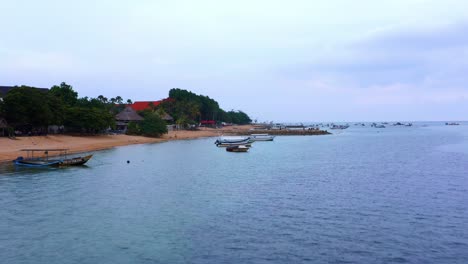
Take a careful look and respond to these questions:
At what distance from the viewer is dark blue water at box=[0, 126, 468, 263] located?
18564mm

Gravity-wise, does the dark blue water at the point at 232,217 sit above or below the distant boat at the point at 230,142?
below

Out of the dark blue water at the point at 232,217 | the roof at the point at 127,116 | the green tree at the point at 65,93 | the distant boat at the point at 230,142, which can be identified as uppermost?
the green tree at the point at 65,93

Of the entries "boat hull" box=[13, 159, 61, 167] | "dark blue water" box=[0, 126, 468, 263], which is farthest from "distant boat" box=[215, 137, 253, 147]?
"dark blue water" box=[0, 126, 468, 263]

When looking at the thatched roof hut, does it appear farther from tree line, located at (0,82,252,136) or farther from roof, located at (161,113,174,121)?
tree line, located at (0,82,252,136)

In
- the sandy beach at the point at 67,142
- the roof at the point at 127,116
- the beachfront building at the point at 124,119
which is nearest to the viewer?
the sandy beach at the point at 67,142

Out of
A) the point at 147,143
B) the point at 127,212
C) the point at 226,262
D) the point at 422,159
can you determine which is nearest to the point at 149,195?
the point at 127,212

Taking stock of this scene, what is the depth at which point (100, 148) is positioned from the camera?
74438mm

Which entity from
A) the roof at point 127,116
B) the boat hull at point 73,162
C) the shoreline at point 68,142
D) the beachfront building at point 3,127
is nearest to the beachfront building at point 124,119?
the roof at point 127,116

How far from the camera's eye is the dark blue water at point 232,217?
18564 millimetres

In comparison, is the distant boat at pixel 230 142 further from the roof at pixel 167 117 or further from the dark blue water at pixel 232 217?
the dark blue water at pixel 232 217

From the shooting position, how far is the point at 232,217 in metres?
24.8

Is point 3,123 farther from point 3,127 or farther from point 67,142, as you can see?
point 67,142

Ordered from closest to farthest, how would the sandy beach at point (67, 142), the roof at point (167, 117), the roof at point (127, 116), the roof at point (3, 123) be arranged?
the sandy beach at point (67, 142) < the roof at point (3, 123) < the roof at point (127, 116) < the roof at point (167, 117)

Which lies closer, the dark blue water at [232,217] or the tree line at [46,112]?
the dark blue water at [232,217]
